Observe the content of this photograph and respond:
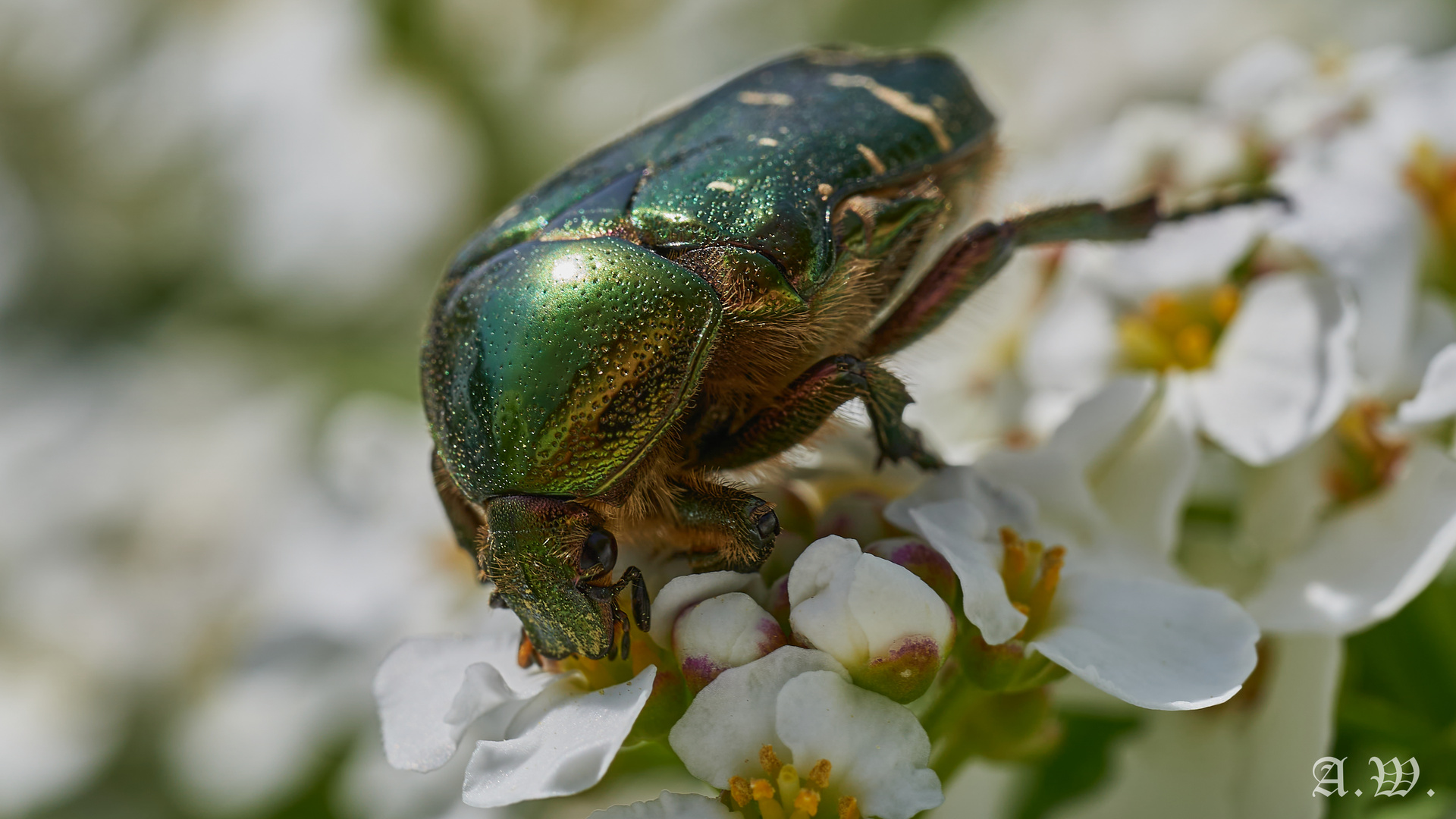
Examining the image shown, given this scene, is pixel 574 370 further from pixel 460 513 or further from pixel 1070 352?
pixel 1070 352

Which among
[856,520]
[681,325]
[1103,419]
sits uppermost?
→ [681,325]

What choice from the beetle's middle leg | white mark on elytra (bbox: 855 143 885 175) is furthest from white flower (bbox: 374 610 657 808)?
white mark on elytra (bbox: 855 143 885 175)

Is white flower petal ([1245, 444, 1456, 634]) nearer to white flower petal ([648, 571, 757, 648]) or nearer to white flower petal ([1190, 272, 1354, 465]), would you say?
white flower petal ([1190, 272, 1354, 465])

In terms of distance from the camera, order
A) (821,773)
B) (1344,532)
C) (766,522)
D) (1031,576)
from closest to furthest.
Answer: (821,773) < (766,522) < (1031,576) < (1344,532)

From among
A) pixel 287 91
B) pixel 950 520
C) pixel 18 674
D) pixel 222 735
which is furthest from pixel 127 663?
pixel 950 520

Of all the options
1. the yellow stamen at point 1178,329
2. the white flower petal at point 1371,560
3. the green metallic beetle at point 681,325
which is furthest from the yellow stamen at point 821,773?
the yellow stamen at point 1178,329

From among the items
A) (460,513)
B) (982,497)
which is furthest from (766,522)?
(460,513)

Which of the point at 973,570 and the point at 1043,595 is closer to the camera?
the point at 973,570
